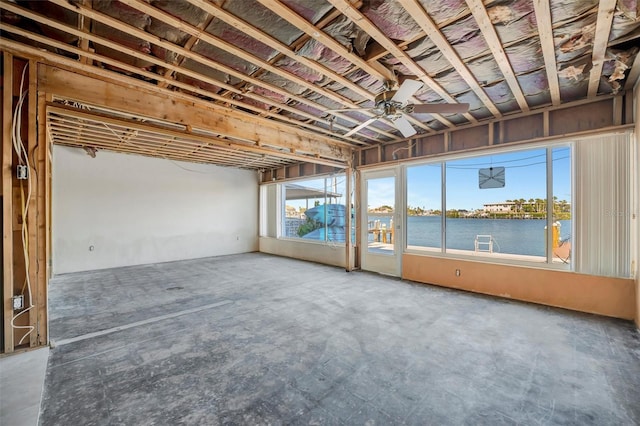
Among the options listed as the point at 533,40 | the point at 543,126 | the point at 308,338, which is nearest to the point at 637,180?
the point at 543,126

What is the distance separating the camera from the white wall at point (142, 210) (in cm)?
634

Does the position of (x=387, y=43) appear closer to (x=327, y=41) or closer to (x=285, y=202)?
(x=327, y=41)

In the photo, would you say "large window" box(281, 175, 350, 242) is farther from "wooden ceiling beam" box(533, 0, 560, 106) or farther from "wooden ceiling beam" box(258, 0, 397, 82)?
"wooden ceiling beam" box(533, 0, 560, 106)

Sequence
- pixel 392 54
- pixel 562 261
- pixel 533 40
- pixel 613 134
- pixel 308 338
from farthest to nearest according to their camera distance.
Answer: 1. pixel 562 261
2. pixel 613 134
3. pixel 308 338
4. pixel 392 54
5. pixel 533 40

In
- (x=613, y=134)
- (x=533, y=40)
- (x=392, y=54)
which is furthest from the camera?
(x=613, y=134)

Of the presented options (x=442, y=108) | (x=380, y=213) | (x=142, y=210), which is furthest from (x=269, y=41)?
(x=142, y=210)

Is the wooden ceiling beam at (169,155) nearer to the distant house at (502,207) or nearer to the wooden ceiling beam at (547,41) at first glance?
the wooden ceiling beam at (547,41)

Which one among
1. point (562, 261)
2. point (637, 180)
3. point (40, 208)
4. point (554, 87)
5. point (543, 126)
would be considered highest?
point (554, 87)

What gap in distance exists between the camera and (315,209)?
8852mm

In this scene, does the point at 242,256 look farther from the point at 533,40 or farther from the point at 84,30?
the point at 533,40

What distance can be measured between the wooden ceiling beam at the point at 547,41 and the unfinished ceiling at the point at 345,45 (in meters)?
0.01

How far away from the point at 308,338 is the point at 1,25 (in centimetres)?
398

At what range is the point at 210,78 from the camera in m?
3.19

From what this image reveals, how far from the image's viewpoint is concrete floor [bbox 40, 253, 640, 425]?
1912 mm
